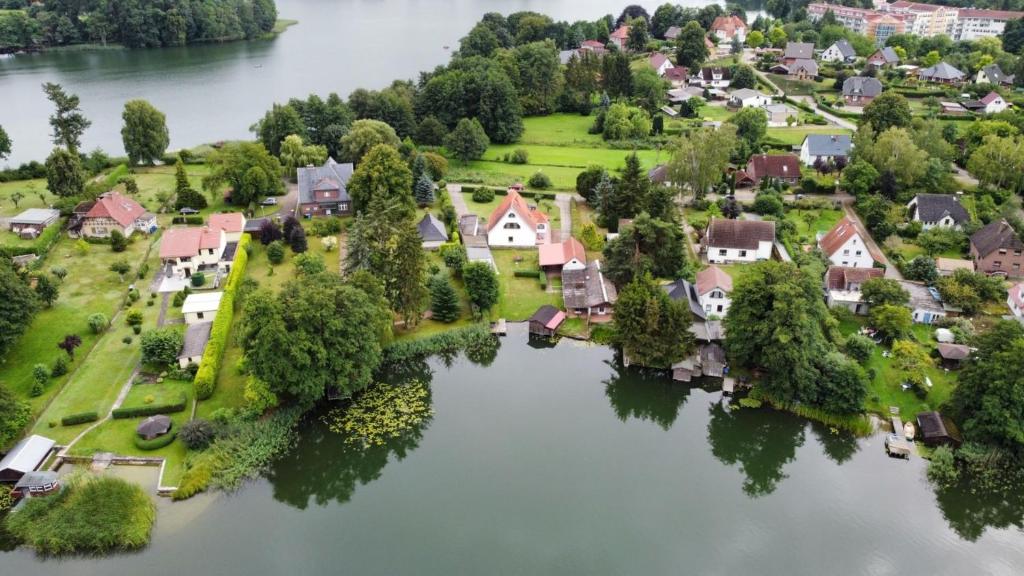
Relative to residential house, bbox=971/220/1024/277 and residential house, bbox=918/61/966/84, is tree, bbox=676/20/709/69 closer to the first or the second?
residential house, bbox=918/61/966/84

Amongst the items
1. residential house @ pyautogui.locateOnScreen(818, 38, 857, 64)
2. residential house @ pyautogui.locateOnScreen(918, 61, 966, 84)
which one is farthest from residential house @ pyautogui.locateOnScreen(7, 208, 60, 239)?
residential house @ pyautogui.locateOnScreen(918, 61, 966, 84)

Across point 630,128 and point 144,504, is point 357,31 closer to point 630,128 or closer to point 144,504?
point 630,128

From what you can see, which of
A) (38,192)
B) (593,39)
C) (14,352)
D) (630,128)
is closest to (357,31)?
(593,39)

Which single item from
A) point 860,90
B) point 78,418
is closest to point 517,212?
point 78,418

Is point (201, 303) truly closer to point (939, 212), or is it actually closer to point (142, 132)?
point (142, 132)

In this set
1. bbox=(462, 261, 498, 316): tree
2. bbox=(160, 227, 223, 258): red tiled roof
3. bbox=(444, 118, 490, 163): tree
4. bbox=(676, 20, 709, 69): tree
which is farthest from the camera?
bbox=(676, 20, 709, 69): tree

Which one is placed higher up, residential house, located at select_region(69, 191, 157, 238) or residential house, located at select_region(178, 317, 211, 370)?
residential house, located at select_region(69, 191, 157, 238)
